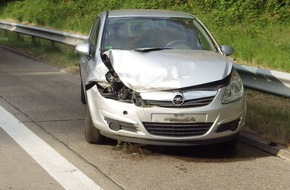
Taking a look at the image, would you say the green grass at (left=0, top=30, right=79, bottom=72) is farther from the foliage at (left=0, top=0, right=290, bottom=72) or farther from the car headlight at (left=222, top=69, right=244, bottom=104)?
the car headlight at (left=222, top=69, right=244, bottom=104)

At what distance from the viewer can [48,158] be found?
223 inches

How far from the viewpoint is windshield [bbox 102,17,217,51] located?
22.4 feet

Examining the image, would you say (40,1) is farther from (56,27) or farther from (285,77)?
(285,77)

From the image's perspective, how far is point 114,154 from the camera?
589 cm

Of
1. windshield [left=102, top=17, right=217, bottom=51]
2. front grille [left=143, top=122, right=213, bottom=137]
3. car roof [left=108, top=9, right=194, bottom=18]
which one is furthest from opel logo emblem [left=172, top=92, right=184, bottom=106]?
car roof [left=108, top=9, right=194, bottom=18]

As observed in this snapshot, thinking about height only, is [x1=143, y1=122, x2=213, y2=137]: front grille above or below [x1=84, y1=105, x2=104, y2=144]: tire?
above

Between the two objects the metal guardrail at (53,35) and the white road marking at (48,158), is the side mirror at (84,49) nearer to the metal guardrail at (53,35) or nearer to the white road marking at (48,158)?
the white road marking at (48,158)

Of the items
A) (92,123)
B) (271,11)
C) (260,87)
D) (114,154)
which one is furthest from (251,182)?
(271,11)

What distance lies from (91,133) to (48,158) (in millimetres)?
714

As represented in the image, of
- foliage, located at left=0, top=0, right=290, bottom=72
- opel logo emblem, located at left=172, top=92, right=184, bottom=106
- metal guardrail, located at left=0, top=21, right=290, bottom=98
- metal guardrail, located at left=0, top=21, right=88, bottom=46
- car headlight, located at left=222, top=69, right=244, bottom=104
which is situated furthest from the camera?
metal guardrail, located at left=0, top=21, right=88, bottom=46

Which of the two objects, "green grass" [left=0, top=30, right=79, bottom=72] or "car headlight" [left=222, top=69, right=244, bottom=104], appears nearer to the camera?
"car headlight" [left=222, top=69, right=244, bottom=104]

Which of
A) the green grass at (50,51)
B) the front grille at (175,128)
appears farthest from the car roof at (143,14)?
the green grass at (50,51)

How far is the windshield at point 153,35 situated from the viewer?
22.4 ft

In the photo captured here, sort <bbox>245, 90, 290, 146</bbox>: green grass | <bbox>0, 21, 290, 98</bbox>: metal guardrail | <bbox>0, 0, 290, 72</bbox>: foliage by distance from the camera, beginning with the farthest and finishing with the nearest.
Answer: <bbox>0, 0, 290, 72</bbox>: foliage, <bbox>0, 21, 290, 98</bbox>: metal guardrail, <bbox>245, 90, 290, 146</bbox>: green grass
